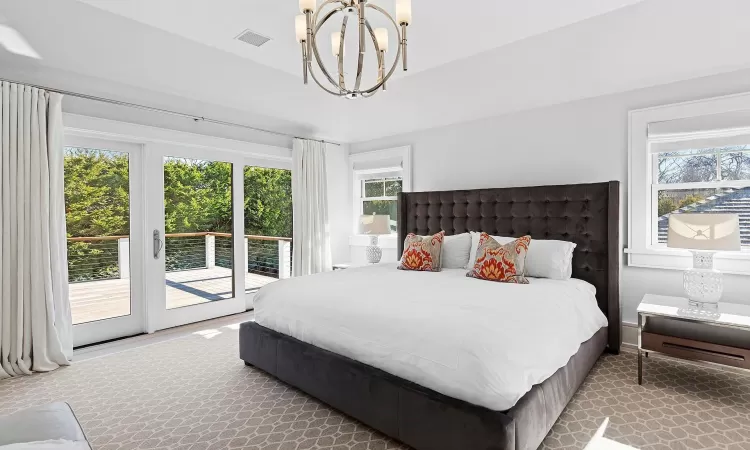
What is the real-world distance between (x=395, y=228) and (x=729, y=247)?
3312mm

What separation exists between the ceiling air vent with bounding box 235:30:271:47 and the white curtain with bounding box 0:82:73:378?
1638 millimetres

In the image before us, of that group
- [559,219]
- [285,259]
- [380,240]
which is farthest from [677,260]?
[285,259]

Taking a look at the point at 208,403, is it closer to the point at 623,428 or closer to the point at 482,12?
the point at 623,428

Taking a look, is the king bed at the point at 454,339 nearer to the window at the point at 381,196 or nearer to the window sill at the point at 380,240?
the window sill at the point at 380,240

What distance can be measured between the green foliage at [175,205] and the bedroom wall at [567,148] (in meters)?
2.06

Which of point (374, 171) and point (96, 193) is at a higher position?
point (374, 171)

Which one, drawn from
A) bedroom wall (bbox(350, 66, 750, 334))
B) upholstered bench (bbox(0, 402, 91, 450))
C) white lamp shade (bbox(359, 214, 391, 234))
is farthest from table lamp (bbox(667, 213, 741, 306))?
upholstered bench (bbox(0, 402, 91, 450))

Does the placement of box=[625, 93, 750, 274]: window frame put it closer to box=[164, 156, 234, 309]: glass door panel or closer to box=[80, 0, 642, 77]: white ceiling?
box=[80, 0, 642, 77]: white ceiling

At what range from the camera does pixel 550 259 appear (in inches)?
122

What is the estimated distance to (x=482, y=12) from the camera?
233 cm

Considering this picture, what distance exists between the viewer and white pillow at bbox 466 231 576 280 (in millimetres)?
3078

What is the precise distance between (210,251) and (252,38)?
2.54 meters

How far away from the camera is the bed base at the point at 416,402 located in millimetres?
1591

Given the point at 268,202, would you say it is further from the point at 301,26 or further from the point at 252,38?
the point at 301,26
